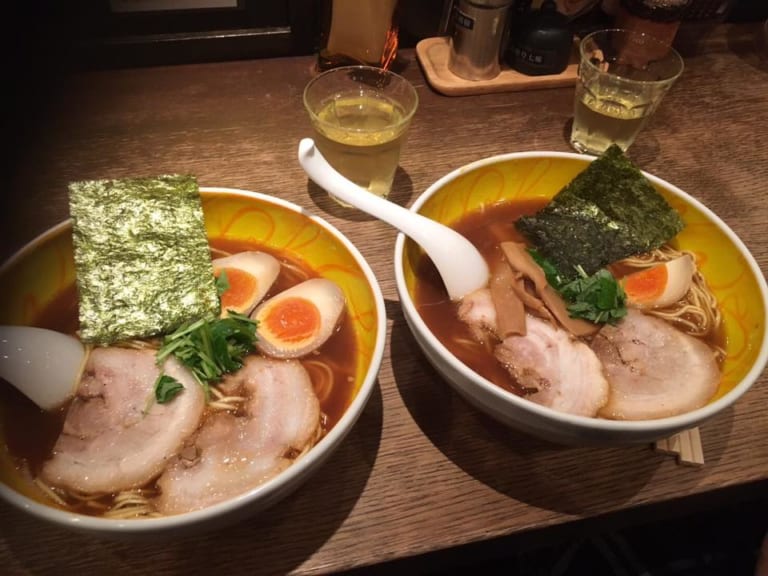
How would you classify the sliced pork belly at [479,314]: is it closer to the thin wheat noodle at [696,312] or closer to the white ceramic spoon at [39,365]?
the thin wheat noodle at [696,312]

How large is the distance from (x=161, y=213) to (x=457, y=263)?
0.52m

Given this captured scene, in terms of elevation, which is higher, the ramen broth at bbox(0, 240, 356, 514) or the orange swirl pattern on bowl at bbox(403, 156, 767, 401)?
the orange swirl pattern on bowl at bbox(403, 156, 767, 401)

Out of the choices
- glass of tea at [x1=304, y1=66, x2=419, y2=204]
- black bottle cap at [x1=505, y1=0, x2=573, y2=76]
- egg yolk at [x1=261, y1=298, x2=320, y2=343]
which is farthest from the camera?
black bottle cap at [x1=505, y1=0, x2=573, y2=76]

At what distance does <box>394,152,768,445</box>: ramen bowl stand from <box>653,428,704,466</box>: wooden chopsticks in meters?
0.11

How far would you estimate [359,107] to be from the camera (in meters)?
1.36

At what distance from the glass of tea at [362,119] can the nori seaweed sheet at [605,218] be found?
12.9 inches

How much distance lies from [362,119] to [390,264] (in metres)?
0.36

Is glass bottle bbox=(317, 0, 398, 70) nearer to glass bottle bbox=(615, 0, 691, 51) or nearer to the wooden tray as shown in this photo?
the wooden tray

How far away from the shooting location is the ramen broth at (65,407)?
81 centimetres

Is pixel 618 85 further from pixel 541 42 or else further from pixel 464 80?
pixel 464 80

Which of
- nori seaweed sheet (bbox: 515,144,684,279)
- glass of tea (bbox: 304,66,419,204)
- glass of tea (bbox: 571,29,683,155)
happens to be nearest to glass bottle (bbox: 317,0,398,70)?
glass of tea (bbox: 304,66,419,204)

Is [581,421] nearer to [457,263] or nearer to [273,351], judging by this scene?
[457,263]

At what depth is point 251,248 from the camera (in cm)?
112

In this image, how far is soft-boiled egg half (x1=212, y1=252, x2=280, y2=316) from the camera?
1.01 metres
